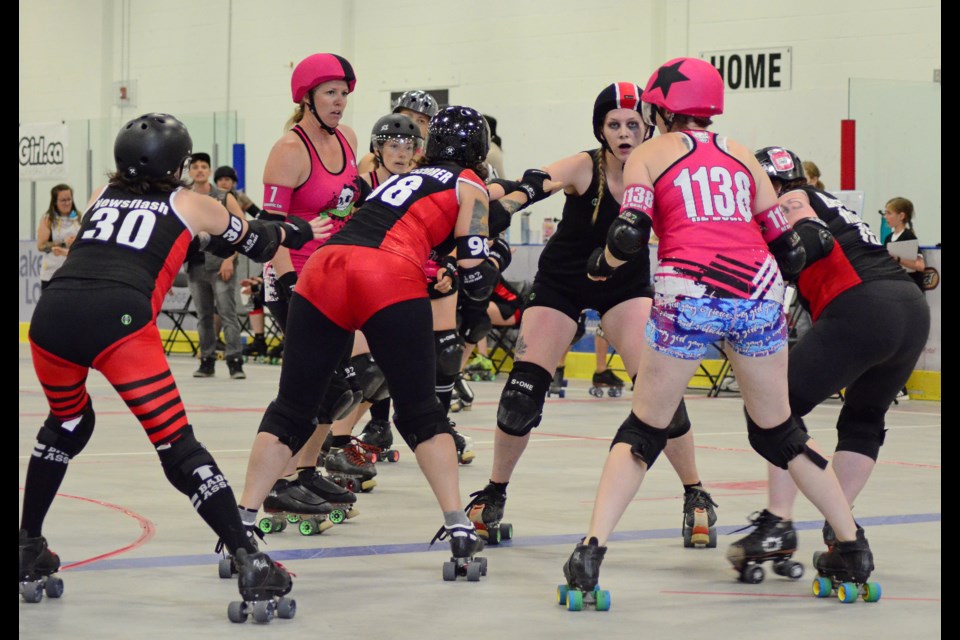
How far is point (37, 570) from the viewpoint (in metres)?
3.60

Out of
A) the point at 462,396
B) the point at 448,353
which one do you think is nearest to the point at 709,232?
the point at 448,353

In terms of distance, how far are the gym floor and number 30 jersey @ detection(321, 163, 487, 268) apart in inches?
36.8

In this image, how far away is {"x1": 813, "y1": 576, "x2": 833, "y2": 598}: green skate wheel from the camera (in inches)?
148

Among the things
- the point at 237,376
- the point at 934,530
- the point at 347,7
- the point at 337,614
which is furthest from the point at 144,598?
the point at 347,7

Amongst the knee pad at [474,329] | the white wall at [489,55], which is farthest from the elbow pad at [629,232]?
the white wall at [489,55]

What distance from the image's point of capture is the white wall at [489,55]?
478 inches

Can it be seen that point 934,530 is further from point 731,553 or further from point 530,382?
point 530,382

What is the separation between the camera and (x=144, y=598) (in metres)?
3.62

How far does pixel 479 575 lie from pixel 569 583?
407 millimetres

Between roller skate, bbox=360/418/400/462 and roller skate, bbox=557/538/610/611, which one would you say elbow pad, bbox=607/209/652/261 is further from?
roller skate, bbox=360/418/400/462

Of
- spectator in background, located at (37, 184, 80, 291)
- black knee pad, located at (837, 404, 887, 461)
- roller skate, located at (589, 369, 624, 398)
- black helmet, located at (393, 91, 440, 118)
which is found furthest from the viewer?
spectator in background, located at (37, 184, 80, 291)

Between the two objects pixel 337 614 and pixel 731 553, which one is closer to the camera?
pixel 337 614

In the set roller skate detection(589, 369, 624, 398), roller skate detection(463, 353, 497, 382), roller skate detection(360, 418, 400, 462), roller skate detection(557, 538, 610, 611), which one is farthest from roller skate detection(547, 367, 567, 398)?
roller skate detection(557, 538, 610, 611)

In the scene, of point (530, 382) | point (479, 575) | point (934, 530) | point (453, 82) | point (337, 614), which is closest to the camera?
point (337, 614)
